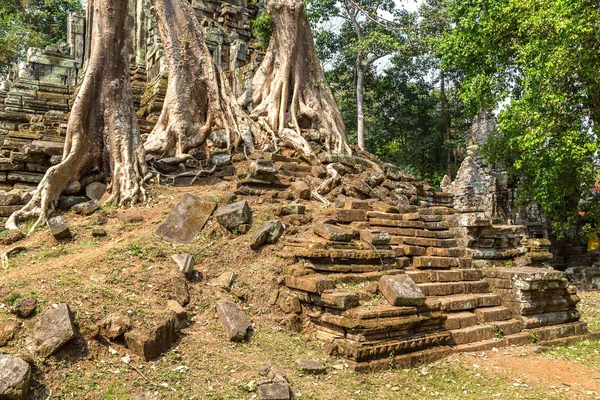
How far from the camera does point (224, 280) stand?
17.6ft

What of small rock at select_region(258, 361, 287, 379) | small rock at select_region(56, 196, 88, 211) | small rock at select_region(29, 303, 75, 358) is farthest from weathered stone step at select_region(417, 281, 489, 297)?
small rock at select_region(56, 196, 88, 211)

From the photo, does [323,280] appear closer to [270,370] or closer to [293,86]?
[270,370]

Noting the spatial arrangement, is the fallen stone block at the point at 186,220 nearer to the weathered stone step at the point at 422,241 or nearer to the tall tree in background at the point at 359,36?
the weathered stone step at the point at 422,241

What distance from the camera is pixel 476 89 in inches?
519

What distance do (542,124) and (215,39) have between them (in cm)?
945

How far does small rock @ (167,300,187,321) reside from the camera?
458 cm

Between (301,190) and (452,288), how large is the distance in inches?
102

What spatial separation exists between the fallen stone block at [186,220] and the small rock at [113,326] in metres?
1.79

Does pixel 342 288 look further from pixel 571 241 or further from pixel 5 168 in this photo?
pixel 571 241

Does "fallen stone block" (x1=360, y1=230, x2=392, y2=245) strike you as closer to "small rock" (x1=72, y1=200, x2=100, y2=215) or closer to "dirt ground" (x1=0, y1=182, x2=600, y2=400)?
"dirt ground" (x1=0, y1=182, x2=600, y2=400)

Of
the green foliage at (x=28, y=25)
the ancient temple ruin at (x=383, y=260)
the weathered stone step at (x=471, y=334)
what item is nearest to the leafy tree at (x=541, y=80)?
the ancient temple ruin at (x=383, y=260)

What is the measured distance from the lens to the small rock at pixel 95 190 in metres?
6.89

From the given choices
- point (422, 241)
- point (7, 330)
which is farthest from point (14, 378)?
point (422, 241)

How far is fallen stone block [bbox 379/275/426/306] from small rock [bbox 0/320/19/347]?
3445mm
